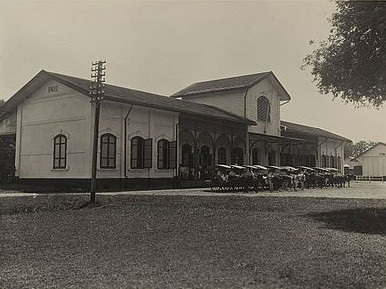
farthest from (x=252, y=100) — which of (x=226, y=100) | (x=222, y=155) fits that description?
(x=222, y=155)

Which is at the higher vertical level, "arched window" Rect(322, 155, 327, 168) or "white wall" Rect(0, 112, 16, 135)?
"white wall" Rect(0, 112, 16, 135)

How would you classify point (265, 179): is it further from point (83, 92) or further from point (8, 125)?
point (8, 125)

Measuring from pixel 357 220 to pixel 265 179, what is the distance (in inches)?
514

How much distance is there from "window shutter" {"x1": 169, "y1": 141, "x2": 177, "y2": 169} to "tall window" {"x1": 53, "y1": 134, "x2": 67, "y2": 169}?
17.4 ft

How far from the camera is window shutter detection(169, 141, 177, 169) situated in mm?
24900

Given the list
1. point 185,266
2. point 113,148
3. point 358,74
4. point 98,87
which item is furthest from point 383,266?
point 113,148

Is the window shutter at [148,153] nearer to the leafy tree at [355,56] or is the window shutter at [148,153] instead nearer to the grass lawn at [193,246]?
the grass lawn at [193,246]

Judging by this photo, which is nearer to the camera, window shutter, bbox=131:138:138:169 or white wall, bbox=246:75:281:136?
window shutter, bbox=131:138:138:169

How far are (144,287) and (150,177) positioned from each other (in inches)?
755

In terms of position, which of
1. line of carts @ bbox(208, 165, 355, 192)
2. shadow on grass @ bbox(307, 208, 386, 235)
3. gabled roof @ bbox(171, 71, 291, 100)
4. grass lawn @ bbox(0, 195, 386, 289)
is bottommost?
grass lawn @ bbox(0, 195, 386, 289)

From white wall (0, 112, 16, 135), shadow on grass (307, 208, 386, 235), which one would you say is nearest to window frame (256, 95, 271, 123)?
white wall (0, 112, 16, 135)

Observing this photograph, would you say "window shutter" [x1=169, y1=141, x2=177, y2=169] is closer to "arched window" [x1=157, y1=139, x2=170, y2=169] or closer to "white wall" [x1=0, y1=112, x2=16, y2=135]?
"arched window" [x1=157, y1=139, x2=170, y2=169]

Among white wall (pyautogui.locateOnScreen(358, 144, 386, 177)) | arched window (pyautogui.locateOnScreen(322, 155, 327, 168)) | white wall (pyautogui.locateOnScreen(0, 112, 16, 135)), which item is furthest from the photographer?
white wall (pyautogui.locateOnScreen(358, 144, 386, 177))

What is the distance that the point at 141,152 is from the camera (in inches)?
946
